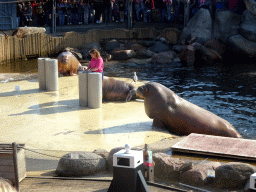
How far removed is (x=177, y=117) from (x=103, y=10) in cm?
1775

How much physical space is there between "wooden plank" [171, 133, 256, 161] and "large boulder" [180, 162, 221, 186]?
1052 millimetres

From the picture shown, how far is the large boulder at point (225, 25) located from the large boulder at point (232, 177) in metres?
20.0

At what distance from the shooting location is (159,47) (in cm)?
2375

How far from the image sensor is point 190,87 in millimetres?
14867

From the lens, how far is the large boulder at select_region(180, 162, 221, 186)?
5379 millimetres

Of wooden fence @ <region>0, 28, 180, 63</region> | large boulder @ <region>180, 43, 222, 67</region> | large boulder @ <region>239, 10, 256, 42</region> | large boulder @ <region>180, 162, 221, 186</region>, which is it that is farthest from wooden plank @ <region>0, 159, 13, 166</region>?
large boulder @ <region>239, 10, 256, 42</region>

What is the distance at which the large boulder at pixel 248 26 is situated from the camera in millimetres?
22597

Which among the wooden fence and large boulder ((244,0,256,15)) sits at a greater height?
large boulder ((244,0,256,15))

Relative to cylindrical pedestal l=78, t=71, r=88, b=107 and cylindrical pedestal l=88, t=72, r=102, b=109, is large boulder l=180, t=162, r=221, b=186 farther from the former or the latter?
cylindrical pedestal l=78, t=71, r=88, b=107

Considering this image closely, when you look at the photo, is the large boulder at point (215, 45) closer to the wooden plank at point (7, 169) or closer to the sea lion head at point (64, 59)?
the sea lion head at point (64, 59)

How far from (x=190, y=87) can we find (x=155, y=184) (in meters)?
9.81

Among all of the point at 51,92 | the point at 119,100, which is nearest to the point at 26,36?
the point at 51,92

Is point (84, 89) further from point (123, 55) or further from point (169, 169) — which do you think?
point (123, 55)

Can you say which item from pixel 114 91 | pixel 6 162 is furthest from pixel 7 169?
pixel 114 91
